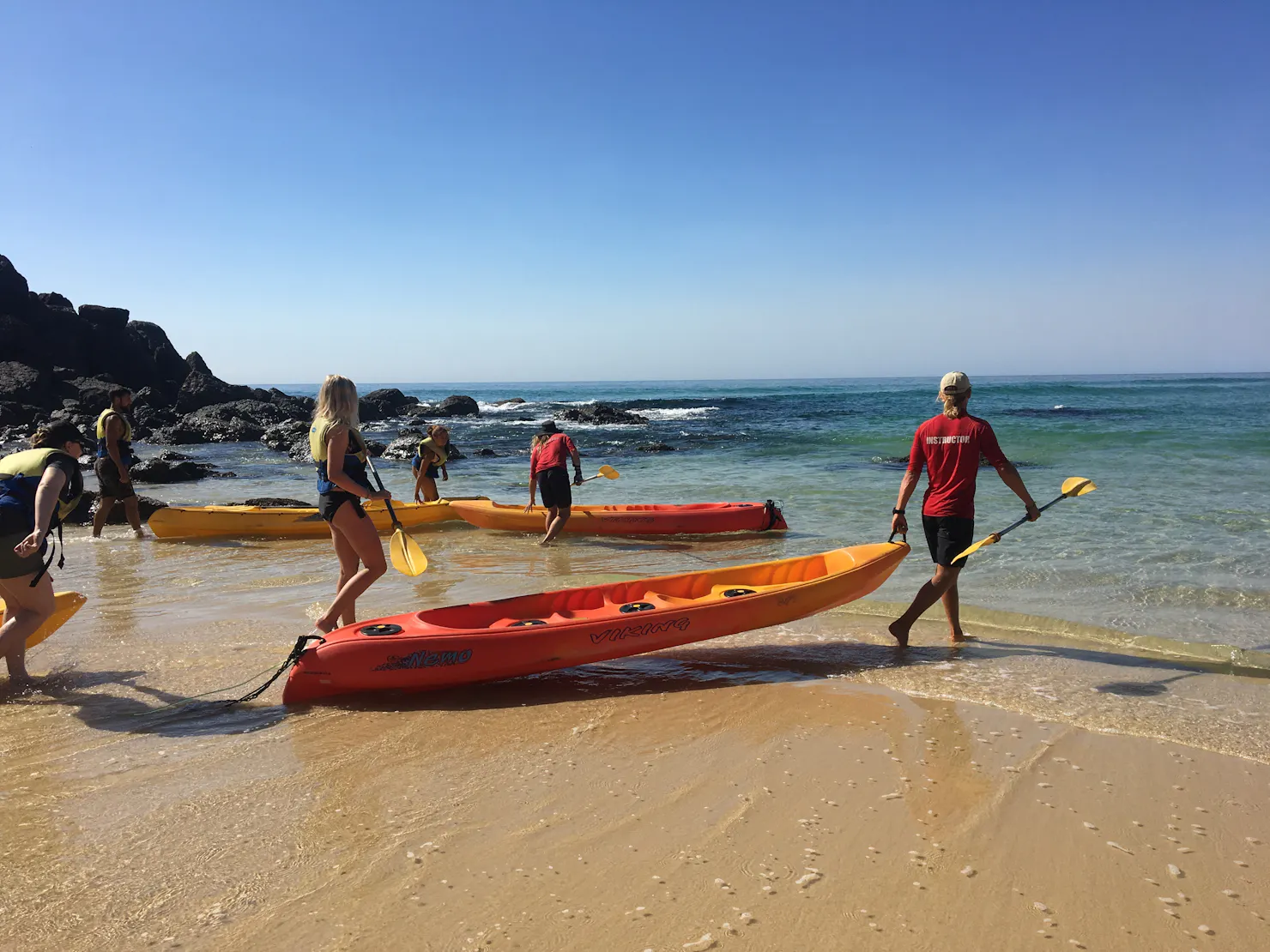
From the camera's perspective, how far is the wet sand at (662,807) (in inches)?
104

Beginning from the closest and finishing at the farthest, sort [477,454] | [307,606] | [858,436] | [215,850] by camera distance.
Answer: [215,850], [307,606], [477,454], [858,436]

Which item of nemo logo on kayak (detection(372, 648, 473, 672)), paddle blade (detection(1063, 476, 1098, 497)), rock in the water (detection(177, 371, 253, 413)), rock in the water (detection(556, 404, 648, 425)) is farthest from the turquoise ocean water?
rock in the water (detection(177, 371, 253, 413))

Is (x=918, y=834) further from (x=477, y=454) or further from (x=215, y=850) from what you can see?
(x=477, y=454)

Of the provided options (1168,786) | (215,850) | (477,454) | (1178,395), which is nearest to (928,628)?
(1168,786)

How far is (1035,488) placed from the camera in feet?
50.2

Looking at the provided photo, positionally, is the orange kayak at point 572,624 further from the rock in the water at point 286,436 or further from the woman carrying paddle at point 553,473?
the rock in the water at point 286,436

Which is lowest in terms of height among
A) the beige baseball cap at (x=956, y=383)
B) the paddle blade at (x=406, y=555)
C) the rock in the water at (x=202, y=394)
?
the paddle blade at (x=406, y=555)

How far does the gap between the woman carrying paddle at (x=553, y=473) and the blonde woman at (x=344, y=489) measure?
4.90 meters

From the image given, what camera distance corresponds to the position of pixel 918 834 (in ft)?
10.3

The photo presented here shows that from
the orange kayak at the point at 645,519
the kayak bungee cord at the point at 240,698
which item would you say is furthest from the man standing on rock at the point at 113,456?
the kayak bungee cord at the point at 240,698

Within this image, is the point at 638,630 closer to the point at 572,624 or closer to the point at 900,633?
the point at 572,624

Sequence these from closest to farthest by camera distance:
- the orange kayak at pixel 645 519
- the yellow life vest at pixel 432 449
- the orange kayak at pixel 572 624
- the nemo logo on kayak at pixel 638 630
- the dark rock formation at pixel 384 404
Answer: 1. the orange kayak at pixel 572 624
2. the nemo logo on kayak at pixel 638 630
3. the orange kayak at pixel 645 519
4. the yellow life vest at pixel 432 449
5. the dark rock formation at pixel 384 404

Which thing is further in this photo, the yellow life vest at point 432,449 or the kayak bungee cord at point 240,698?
the yellow life vest at point 432,449

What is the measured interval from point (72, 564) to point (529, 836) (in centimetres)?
828
